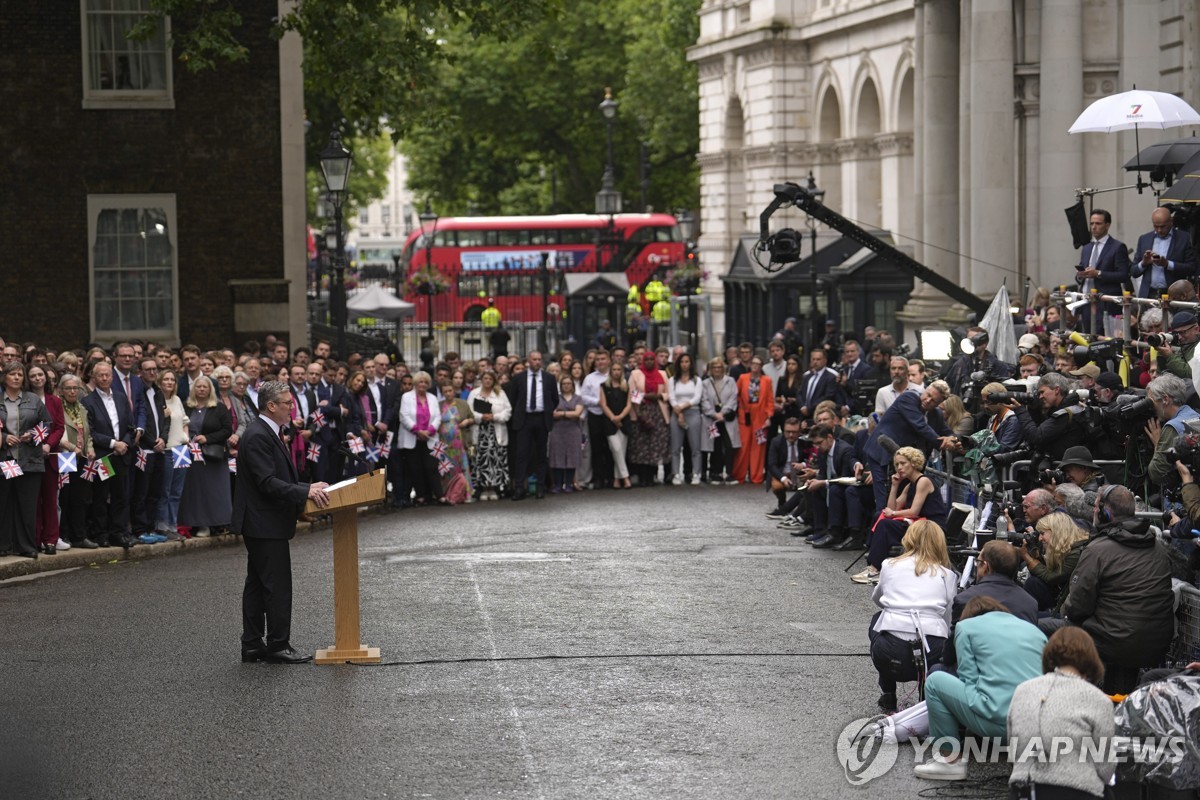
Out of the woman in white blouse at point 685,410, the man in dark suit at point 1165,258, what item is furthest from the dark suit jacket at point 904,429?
the woman in white blouse at point 685,410

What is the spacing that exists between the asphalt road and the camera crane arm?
26.0 feet

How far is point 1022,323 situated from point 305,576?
36.4 feet

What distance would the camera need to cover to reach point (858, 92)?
50719mm

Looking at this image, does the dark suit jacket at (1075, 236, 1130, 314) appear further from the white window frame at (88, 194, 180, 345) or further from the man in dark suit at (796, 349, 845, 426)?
the white window frame at (88, 194, 180, 345)

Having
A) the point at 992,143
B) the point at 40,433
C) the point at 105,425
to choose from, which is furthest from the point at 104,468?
the point at 992,143

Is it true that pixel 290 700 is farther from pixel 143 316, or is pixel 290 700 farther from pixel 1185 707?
pixel 143 316

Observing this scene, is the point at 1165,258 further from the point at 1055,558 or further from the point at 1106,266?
the point at 1055,558

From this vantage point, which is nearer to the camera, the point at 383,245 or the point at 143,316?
the point at 143,316

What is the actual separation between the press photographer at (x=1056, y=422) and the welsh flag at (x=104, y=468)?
8.98 meters

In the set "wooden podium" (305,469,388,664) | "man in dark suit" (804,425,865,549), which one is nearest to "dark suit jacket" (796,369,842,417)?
"man in dark suit" (804,425,865,549)

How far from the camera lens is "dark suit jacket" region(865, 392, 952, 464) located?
60.5 feet

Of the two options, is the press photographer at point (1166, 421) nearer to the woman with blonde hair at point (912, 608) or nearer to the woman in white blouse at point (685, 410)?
the woman with blonde hair at point (912, 608)

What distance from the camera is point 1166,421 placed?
13.2m

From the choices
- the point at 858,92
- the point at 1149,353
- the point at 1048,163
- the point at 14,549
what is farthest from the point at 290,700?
the point at 858,92
